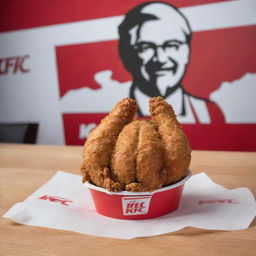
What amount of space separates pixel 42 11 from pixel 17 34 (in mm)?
285

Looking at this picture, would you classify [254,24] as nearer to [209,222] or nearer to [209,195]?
[209,195]

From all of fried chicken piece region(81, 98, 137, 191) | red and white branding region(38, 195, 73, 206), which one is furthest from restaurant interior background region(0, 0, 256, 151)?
fried chicken piece region(81, 98, 137, 191)

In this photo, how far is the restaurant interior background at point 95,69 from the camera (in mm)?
2406

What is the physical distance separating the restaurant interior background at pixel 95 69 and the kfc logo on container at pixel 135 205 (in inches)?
55.8

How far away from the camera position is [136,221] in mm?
742

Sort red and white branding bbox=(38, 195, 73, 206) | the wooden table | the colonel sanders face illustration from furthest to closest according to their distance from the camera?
the colonel sanders face illustration, red and white branding bbox=(38, 195, 73, 206), the wooden table

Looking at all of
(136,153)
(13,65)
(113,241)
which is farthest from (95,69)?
(113,241)

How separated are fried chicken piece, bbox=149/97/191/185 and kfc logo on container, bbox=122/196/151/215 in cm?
6

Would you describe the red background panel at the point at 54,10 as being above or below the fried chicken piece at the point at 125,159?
above

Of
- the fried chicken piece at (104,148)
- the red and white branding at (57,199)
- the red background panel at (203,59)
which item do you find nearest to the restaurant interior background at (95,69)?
the red background panel at (203,59)

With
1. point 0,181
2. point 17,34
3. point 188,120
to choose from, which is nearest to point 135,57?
point 188,120

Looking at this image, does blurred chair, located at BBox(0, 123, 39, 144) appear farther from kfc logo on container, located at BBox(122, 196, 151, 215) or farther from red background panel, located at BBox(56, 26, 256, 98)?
kfc logo on container, located at BBox(122, 196, 151, 215)

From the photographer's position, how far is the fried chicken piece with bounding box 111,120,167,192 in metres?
0.72

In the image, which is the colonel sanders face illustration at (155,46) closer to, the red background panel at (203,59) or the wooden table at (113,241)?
the red background panel at (203,59)
